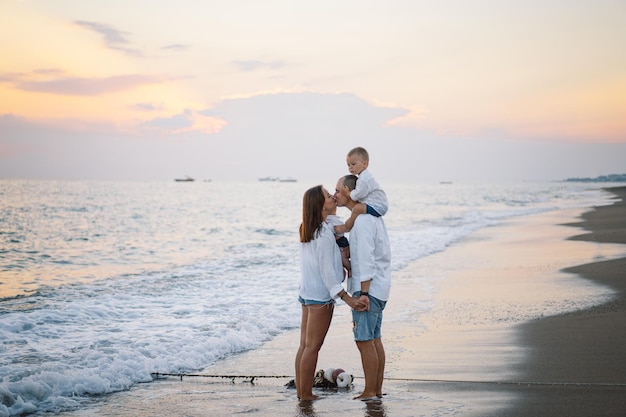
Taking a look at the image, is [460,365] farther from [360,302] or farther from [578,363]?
[360,302]

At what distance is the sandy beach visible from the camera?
16.4 feet

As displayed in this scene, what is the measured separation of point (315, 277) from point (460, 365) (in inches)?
80.0

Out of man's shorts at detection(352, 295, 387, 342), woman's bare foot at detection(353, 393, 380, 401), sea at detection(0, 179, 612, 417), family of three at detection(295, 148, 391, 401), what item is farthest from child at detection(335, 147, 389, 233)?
sea at detection(0, 179, 612, 417)

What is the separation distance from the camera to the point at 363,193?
4.94 metres

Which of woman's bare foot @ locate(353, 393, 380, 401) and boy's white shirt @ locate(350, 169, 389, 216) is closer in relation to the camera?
boy's white shirt @ locate(350, 169, 389, 216)

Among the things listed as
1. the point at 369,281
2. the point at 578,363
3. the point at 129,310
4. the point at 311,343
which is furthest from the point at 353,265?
the point at 129,310

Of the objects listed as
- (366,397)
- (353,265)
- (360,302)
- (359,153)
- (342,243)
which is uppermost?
(359,153)

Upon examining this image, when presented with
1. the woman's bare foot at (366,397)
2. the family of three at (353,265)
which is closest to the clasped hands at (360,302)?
the family of three at (353,265)

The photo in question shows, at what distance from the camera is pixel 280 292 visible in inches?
469

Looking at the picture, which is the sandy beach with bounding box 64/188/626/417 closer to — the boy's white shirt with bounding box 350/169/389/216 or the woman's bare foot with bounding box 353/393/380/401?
the woman's bare foot with bounding box 353/393/380/401

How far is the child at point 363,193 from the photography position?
4.94 m

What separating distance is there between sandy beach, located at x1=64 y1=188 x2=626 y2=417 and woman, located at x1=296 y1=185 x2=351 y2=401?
0.30 meters

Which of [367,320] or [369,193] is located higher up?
[369,193]

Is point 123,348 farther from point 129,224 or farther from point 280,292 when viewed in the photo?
point 129,224
